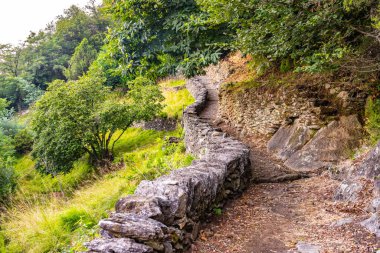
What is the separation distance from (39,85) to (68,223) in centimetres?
5512

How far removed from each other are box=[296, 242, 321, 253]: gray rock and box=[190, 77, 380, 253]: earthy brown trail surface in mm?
23

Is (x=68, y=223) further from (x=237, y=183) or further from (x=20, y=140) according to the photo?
(x=20, y=140)

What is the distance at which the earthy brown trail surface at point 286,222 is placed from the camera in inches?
147

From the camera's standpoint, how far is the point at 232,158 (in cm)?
575

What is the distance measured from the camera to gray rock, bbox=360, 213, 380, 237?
3664 mm

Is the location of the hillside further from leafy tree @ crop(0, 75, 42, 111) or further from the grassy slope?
leafy tree @ crop(0, 75, 42, 111)

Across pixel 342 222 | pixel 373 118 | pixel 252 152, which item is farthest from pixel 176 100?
pixel 342 222

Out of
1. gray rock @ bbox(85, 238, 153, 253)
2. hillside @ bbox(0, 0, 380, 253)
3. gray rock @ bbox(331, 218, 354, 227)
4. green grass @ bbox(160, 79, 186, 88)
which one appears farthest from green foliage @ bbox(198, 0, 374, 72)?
green grass @ bbox(160, 79, 186, 88)

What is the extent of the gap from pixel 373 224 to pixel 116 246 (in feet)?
10.3

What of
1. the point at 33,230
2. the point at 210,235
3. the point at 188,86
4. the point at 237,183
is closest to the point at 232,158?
the point at 237,183

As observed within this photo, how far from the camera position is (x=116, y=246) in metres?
2.64

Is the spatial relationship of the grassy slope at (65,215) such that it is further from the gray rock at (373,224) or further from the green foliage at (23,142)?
the green foliage at (23,142)

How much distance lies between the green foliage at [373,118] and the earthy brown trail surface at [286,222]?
131 centimetres

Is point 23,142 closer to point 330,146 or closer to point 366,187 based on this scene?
point 330,146
